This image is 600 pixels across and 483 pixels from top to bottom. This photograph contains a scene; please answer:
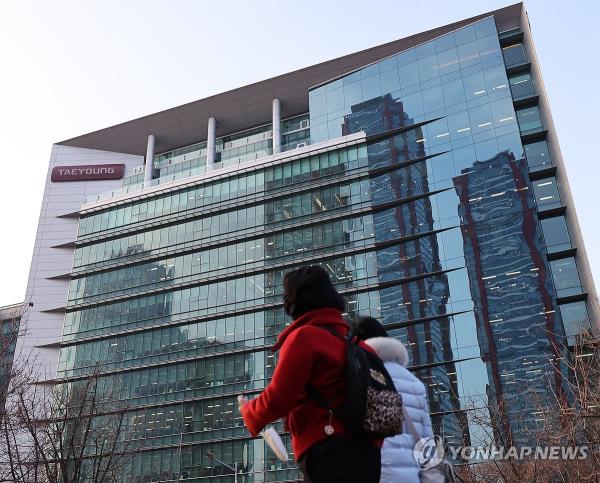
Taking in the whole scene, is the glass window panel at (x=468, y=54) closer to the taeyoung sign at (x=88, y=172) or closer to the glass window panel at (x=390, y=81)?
the glass window panel at (x=390, y=81)

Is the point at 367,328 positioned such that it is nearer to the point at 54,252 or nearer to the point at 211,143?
the point at 211,143

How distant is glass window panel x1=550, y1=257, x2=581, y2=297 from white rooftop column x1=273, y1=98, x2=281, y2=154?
2162 cm

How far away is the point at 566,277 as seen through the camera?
3819cm

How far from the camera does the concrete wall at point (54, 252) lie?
171 feet

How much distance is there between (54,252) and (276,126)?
71.1 ft

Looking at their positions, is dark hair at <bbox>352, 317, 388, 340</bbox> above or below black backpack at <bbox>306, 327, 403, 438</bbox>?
above

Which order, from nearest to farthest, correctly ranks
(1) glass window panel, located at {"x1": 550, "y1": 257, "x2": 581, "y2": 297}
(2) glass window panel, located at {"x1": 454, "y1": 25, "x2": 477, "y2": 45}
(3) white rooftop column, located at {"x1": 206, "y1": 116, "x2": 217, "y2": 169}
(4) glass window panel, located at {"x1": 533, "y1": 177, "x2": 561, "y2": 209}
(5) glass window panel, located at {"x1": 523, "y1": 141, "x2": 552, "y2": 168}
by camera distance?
(1) glass window panel, located at {"x1": 550, "y1": 257, "x2": 581, "y2": 297} → (4) glass window panel, located at {"x1": 533, "y1": 177, "x2": 561, "y2": 209} → (5) glass window panel, located at {"x1": 523, "y1": 141, "x2": 552, "y2": 168} → (2) glass window panel, located at {"x1": 454, "y1": 25, "x2": 477, "y2": 45} → (3) white rooftop column, located at {"x1": 206, "y1": 116, "x2": 217, "y2": 169}

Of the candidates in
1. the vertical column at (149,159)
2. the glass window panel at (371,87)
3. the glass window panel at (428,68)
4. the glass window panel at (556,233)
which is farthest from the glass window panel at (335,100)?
the glass window panel at (556,233)

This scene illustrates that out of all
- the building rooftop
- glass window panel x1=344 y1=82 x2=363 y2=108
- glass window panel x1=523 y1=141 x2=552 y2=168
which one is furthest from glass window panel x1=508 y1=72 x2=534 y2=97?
glass window panel x1=344 y1=82 x2=363 y2=108

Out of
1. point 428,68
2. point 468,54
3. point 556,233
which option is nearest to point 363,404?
point 556,233

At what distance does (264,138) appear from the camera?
52.8 meters

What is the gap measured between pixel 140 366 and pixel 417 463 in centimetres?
4406

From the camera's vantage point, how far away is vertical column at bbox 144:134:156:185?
55.1m

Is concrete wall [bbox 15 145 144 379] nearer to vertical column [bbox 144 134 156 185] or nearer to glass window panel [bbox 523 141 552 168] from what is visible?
vertical column [bbox 144 134 156 185]
